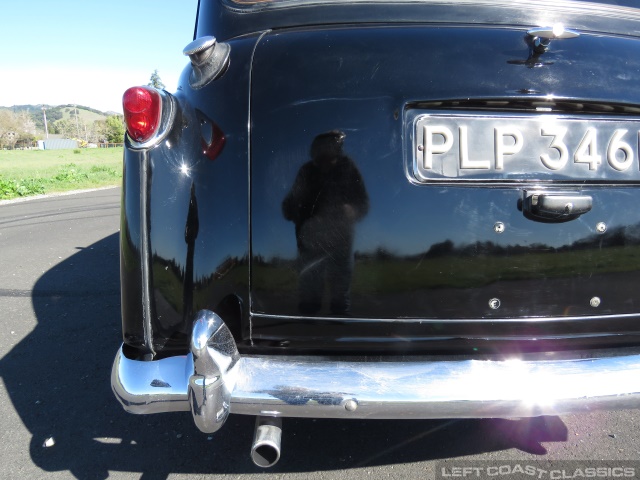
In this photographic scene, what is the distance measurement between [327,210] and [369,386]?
1.84ft

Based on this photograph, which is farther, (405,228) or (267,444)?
(405,228)

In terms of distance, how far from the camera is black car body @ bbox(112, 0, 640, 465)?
164 centimetres

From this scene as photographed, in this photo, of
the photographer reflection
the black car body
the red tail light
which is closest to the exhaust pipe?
the black car body

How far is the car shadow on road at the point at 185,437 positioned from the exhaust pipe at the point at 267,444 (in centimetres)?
69

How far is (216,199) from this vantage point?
1.72 meters

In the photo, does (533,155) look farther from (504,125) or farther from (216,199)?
(216,199)

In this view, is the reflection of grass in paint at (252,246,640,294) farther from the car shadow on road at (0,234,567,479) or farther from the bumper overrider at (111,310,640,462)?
the car shadow on road at (0,234,567,479)

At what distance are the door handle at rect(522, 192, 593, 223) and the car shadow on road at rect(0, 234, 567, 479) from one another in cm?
119

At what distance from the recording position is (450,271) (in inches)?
66.7

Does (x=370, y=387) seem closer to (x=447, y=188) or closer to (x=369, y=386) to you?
(x=369, y=386)

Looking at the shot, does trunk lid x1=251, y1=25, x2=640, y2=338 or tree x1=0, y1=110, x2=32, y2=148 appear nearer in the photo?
trunk lid x1=251, y1=25, x2=640, y2=338

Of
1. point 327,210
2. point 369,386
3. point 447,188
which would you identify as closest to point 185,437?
point 369,386

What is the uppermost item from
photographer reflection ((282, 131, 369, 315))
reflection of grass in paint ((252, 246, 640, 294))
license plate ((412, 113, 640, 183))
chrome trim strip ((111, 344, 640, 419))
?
license plate ((412, 113, 640, 183))

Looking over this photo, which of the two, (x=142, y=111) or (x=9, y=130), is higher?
(x=142, y=111)
